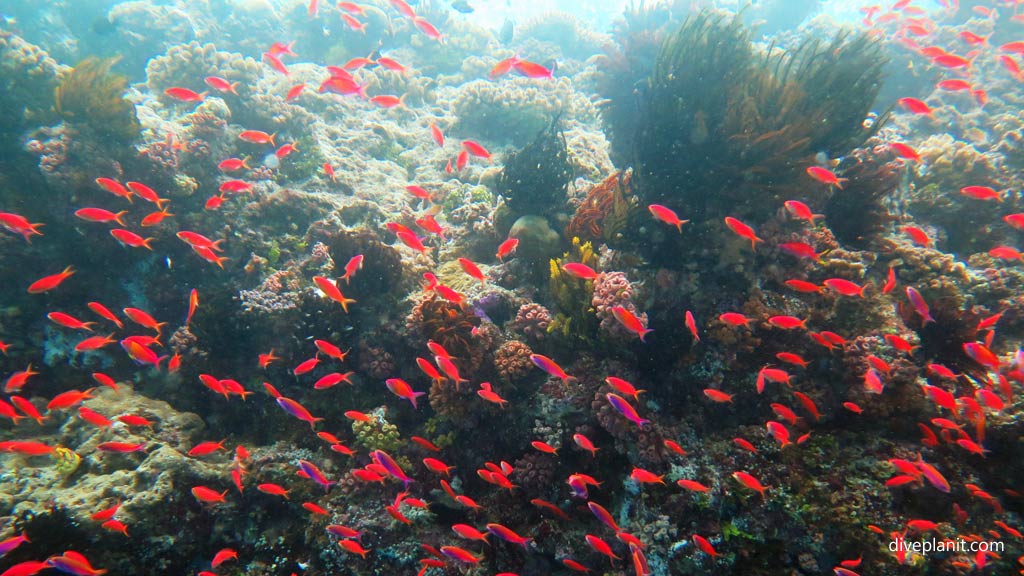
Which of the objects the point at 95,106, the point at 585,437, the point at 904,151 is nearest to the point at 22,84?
the point at 95,106

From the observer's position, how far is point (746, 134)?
5.39 meters

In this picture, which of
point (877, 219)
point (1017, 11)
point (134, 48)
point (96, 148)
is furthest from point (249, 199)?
point (1017, 11)

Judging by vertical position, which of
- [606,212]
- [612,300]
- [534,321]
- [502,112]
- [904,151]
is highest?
[502,112]

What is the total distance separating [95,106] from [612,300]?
958cm

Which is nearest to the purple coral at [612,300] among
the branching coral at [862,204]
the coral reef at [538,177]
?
the coral reef at [538,177]

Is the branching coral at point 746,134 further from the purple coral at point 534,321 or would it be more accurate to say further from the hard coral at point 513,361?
the hard coral at point 513,361

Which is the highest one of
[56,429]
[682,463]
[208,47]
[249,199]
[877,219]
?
[208,47]

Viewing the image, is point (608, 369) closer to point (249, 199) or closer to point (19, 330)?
point (249, 199)

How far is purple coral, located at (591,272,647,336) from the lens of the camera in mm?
4801

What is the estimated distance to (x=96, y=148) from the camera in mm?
6949

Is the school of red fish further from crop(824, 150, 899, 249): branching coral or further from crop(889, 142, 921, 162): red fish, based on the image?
crop(889, 142, 921, 162): red fish

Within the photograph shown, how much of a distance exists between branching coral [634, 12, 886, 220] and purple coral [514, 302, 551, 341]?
2238 millimetres

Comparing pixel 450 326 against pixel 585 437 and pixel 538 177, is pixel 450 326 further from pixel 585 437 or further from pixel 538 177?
pixel 538 177

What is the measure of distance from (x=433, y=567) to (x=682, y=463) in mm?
2988
